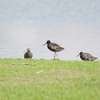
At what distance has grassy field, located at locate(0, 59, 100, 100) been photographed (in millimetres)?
12085

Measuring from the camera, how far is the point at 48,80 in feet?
47.2

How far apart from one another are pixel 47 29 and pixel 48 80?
2731cm

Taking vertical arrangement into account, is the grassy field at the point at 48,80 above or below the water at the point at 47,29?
below

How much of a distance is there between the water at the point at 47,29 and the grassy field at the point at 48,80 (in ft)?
28.8

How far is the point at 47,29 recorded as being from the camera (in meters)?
41.5

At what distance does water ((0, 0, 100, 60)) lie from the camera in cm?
2966

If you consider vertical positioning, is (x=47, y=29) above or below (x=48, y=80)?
above

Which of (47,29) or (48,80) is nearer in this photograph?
(48,80)

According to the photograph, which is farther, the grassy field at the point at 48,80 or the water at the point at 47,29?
→ the water at the point at 47,29

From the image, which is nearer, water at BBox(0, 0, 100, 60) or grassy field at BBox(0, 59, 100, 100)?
grassy field at BBox(0, 59, 100, 100)

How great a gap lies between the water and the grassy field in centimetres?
878

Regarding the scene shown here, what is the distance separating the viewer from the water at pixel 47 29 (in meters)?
29.7

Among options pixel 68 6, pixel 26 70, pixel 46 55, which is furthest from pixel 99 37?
pixel 68 6

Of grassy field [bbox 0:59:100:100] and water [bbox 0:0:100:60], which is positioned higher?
water [bbox 0:0:100:60]
